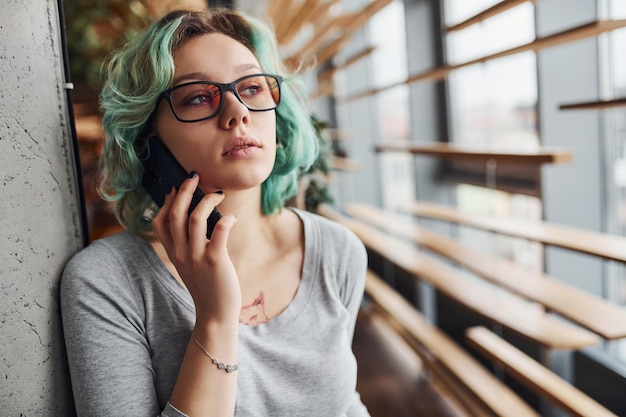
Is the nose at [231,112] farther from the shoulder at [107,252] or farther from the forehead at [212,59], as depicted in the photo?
the shoulder at [107,252]

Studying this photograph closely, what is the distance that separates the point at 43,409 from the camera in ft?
3.16

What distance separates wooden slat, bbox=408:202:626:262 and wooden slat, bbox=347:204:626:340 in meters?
0.14

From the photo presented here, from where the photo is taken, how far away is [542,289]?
1.61m

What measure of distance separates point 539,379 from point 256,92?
1.12 metres

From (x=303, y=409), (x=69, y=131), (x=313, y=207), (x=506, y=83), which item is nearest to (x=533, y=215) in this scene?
(x=506, y=83)

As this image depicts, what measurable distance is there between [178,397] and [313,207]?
1.22 meters

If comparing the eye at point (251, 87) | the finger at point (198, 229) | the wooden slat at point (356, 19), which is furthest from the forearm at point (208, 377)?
the wooden slat at point (356, 19)

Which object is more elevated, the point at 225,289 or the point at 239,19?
the point at 239,19

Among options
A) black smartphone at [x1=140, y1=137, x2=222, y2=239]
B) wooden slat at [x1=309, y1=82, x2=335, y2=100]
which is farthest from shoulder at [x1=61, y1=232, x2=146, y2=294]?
wooden slat at [x1=309, y1=82, x2=335, y2=100]

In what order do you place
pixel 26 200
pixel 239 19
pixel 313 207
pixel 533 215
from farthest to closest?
pixel 533 215 → pixel 313 207 → pixel 239 19 → pixel 26 200

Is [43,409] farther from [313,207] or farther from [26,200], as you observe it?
[313,207]

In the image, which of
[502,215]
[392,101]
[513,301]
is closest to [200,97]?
[513,301]

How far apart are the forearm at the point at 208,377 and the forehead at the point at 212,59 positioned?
50 centimetres

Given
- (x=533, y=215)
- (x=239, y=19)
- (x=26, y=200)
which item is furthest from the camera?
(x=533, y=215)
